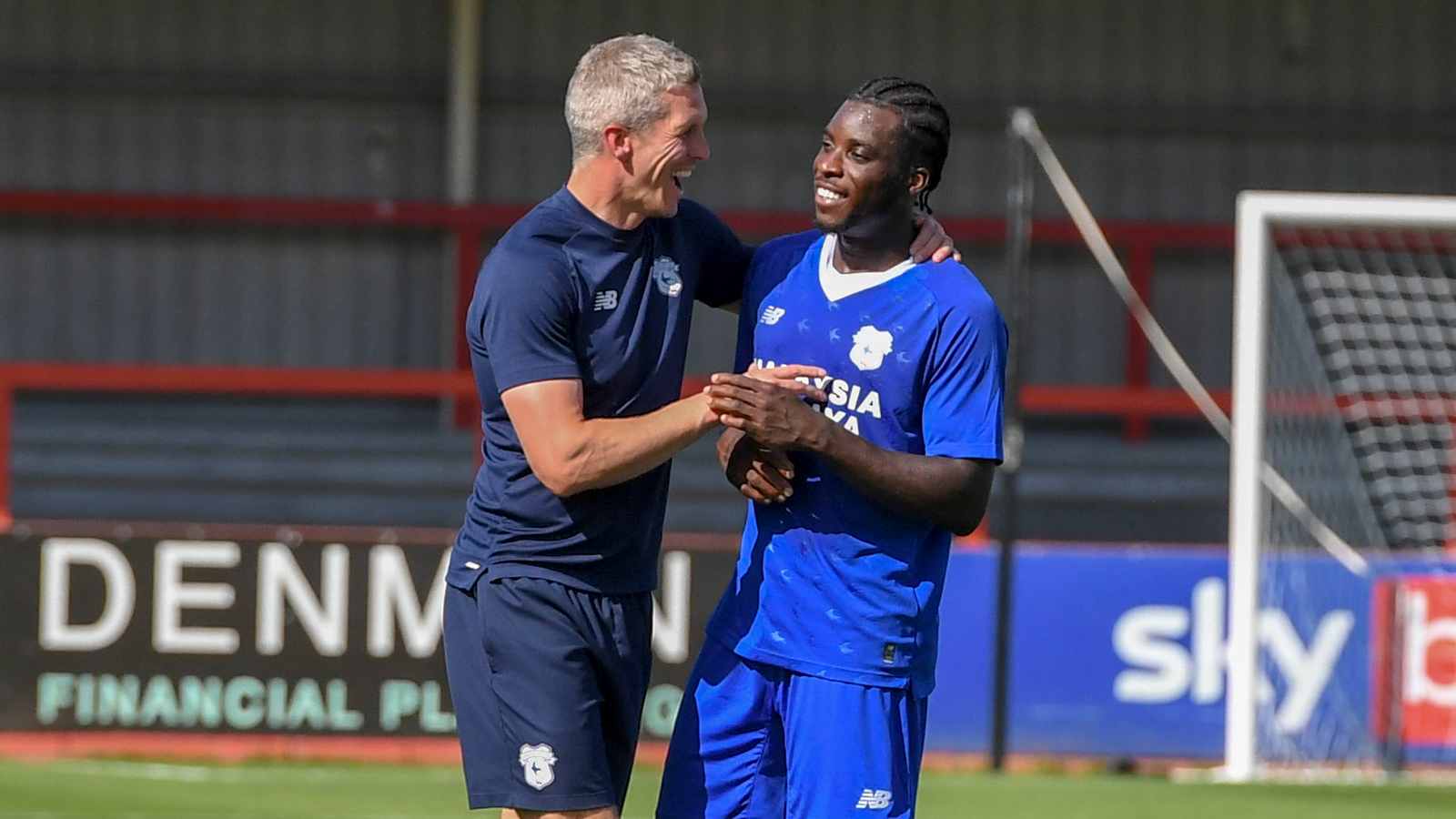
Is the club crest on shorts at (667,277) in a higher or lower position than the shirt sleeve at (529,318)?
higher

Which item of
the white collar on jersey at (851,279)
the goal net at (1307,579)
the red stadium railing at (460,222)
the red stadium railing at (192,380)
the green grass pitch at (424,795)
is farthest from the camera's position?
the red stadium railing at (460,222)

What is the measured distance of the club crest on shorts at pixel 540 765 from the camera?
3361 mm

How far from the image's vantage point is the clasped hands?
326 cm

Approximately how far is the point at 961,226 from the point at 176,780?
789cm

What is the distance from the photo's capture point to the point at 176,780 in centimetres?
702

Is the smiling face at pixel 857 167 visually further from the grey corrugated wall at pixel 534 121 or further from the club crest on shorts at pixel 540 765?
the grey corrugated wall at pixel 534 121

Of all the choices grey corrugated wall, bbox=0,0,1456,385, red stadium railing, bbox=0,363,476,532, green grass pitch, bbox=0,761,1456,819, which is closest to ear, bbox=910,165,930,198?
green grass pitch, bbox=0,761,1456,819

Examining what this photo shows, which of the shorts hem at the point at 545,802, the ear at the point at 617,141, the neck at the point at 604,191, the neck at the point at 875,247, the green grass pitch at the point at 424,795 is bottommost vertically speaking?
the green grass pitch at the point at 424,795

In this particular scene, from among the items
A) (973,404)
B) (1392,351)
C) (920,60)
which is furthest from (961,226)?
(973,404)

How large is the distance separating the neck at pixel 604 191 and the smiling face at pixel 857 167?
0.35 m

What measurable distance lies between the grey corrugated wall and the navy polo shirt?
34.5ft

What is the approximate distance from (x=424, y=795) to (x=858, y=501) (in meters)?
3.80

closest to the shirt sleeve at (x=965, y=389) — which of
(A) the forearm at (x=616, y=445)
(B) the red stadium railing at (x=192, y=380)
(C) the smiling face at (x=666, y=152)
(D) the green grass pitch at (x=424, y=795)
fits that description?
(A) the forearm at (x=616, y=445)

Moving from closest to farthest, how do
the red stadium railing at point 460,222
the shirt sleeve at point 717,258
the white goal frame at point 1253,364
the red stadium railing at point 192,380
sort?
the shirt sleeve at point 717,258
the white goal frame at point 1253,364
the red stadium railing at point 192,380
the red stadium railing at point 460,222
